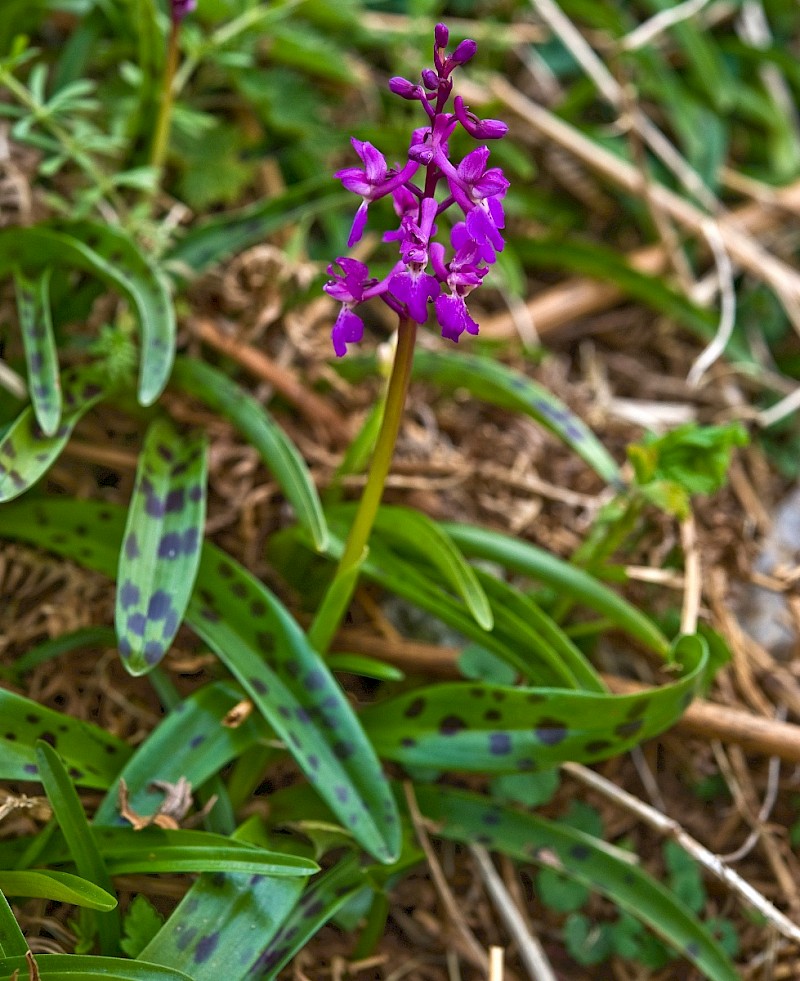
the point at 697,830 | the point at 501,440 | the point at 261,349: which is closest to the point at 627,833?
the point at 697,830

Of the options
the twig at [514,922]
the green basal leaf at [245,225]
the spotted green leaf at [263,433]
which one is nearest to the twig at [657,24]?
the green basal leaf at [245,225]

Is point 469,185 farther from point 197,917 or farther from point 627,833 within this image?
point 627,833

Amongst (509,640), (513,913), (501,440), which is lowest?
(513,913)

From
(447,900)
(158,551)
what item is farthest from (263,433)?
(447,900)

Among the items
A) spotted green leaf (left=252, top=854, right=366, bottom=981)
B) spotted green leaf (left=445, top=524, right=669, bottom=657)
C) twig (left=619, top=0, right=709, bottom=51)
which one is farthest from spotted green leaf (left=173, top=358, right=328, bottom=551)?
twig (left=619, top=0, right=709, bottom=51)

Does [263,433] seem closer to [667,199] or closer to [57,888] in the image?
[57,888]

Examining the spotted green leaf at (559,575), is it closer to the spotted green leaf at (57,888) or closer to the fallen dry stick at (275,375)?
the fallen dry stick at (275,375)

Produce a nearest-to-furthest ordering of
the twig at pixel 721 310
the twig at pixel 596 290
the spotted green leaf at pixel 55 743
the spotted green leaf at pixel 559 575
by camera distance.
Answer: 1. the spotted green leaf at pixel 55 743
2. the spotted green leaf at pixel 559 575
3. the twig at pixel 721 310
4. the twig at pixel 596 290
